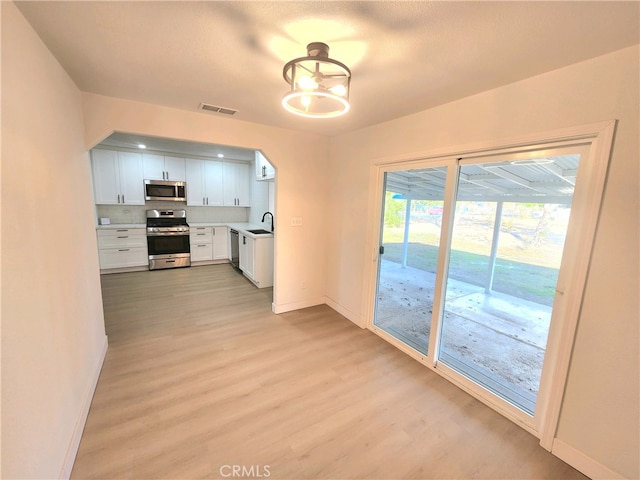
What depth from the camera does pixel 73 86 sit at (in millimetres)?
2029

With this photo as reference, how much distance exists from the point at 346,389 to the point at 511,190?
82.9 inches

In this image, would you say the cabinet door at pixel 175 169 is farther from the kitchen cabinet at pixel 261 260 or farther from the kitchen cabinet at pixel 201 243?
the kitchen cabinet at pixel 261 260

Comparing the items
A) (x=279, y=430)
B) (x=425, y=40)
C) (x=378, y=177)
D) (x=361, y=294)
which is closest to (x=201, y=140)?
(x=378, y=177)

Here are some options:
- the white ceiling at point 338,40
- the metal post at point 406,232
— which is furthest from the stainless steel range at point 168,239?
the metal post at point 406,232

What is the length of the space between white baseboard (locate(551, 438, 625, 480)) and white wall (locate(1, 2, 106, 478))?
2775 mm

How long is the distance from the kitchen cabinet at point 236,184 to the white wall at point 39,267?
13.3 feet

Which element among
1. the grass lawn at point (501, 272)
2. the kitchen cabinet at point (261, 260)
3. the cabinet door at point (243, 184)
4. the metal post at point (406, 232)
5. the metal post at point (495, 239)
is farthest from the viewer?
the cabinet door at point (243, 184)

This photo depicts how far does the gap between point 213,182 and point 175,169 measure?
30.2 inches

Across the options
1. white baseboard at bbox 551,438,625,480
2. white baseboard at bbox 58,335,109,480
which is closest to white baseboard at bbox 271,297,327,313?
white baseboard at bbox 58,335,109,480

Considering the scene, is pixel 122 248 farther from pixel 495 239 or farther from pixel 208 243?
pixel 495 239

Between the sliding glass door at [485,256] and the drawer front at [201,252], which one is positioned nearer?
the sliding glass door at [485,256]

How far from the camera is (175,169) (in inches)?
218

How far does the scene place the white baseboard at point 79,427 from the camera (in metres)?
1.46

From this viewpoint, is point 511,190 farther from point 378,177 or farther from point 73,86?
point 73,86
